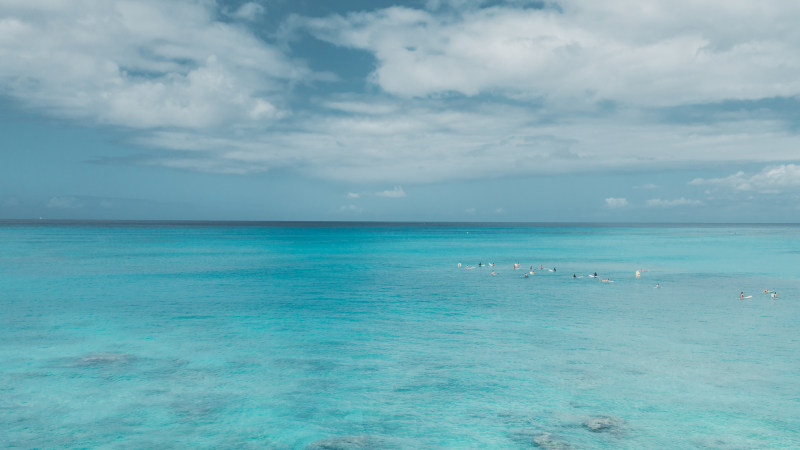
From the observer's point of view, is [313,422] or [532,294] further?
[532,294]

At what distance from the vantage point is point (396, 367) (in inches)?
993

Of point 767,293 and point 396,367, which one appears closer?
point 396,367

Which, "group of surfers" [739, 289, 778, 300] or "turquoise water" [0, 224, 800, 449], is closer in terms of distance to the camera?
"turquoise water" [0, 224, 800, 449]

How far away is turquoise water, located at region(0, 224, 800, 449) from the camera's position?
59.2 feet

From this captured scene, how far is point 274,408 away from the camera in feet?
65.9

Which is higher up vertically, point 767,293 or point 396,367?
point 767,293

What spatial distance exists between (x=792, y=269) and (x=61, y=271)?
9539cm

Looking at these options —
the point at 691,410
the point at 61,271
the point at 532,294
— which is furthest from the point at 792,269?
the point at 61,271

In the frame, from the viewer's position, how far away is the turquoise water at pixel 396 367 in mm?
18047

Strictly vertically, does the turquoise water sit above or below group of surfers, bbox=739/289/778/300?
below

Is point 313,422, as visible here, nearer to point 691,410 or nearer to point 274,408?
point 274,408

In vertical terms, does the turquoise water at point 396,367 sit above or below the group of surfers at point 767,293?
below

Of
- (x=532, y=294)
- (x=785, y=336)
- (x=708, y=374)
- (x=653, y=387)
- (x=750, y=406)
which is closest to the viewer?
(x=750, y=406)

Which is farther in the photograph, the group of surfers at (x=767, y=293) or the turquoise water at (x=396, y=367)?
the group of surfers at (x=767, y=293)
